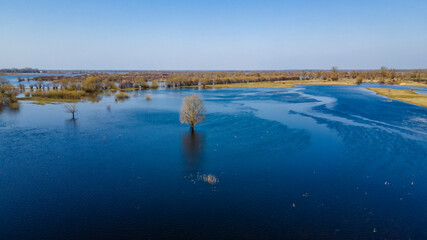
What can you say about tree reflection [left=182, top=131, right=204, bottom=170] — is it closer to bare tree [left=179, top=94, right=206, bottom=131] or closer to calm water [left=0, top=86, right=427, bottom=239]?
calm water [left=0, top=86, right=427, bottom=239]

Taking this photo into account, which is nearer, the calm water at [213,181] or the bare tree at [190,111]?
the calm water at [213,181]

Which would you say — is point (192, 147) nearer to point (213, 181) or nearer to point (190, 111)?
point (190, 111)

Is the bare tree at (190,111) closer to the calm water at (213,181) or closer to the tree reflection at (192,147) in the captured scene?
the calm water at (213,181)

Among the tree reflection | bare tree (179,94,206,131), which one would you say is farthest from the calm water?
bare tree (179,94,206,131)

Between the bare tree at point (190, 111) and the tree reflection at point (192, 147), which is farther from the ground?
the bare tree at point (190, 111)

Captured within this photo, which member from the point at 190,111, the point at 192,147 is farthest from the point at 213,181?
the point at 190,111

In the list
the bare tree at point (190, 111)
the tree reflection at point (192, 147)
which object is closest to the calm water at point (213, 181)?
the tree reflection at point (192, 147)

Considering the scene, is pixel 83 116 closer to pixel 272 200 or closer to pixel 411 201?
pixel 272 200
